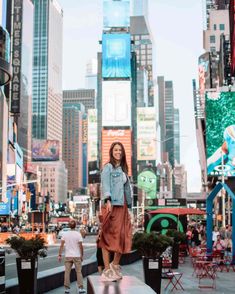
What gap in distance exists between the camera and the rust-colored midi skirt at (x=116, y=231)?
855 cm

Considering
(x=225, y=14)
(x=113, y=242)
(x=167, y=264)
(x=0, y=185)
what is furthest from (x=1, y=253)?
(x=225, y=14)

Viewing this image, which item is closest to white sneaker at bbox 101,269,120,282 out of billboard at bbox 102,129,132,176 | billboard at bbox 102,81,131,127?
billboard at bbox 102,129,132,176

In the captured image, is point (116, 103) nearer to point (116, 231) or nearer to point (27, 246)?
point (27, 246)

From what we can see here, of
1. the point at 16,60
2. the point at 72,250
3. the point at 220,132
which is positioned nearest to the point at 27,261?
the point at 72,250

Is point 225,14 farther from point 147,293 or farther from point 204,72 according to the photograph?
point 147,293

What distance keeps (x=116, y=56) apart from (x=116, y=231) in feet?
521

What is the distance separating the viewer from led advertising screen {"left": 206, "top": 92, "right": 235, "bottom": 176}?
4369 cm

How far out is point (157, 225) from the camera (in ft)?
110

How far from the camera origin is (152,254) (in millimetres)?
12008

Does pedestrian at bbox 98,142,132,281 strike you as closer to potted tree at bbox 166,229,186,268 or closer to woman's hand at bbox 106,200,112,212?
woman's hand at bbox 106,200,112,212

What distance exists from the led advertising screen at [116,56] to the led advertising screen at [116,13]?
41.6ft

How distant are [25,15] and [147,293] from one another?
188 m

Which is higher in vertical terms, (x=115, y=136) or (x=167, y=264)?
(x=115, y=136)

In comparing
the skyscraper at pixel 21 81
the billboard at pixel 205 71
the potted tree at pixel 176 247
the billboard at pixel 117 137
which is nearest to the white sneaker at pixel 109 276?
the potted tree at pixel 176 247
